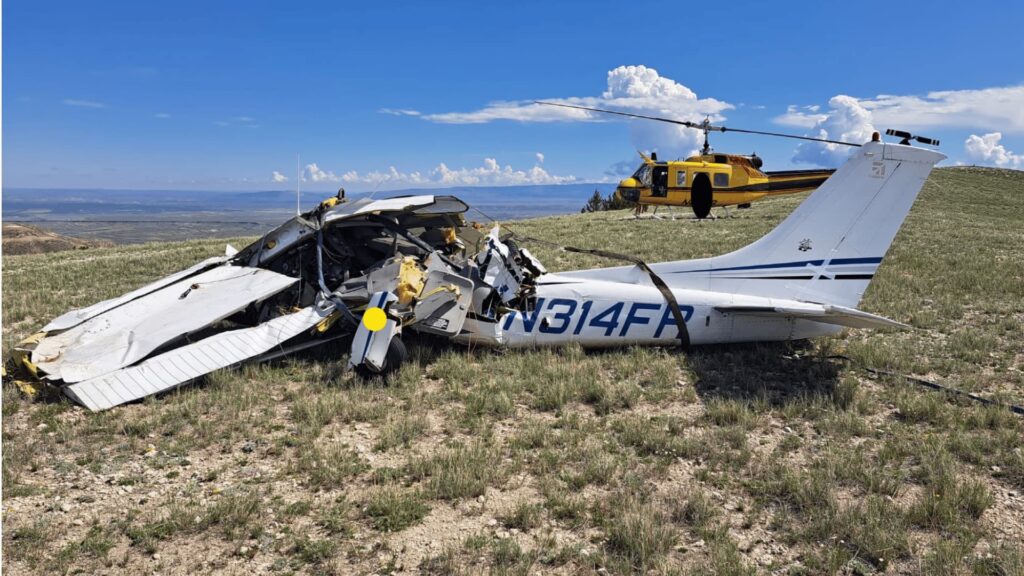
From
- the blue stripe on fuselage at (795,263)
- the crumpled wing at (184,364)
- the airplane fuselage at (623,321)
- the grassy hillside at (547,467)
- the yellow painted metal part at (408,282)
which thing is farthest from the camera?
the airplane fuselage at (623,321)

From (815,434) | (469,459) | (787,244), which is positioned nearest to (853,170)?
(787,244)

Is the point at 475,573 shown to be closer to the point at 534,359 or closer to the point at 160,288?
the point at 534,359

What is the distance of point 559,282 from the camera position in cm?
776

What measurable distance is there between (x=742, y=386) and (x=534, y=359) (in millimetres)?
2452

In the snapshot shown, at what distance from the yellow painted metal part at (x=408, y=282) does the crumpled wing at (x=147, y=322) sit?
1530mm

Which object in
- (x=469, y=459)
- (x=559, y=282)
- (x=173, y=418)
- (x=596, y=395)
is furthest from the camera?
(x=559, y=282)

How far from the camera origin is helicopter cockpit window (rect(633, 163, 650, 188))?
26562 millimetres

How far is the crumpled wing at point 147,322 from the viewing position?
6375 millimetres

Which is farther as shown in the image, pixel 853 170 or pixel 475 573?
pixel 853 170

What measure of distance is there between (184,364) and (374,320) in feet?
6.89

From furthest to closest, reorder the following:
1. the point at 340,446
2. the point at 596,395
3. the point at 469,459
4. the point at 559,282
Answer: the point at 559,282 → the point at 596,395 → the point at 340,446 → the point at 469,459

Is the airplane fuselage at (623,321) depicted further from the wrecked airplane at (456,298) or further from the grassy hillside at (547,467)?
the grassy hillside at (547,467)

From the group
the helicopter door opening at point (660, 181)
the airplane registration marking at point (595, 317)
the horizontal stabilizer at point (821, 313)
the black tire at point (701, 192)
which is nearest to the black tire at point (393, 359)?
the airplane registration marking at point (595, 317)

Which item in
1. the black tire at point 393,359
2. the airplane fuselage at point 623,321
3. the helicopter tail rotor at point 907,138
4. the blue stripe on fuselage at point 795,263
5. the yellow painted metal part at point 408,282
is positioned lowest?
the black tire at point 393,359
